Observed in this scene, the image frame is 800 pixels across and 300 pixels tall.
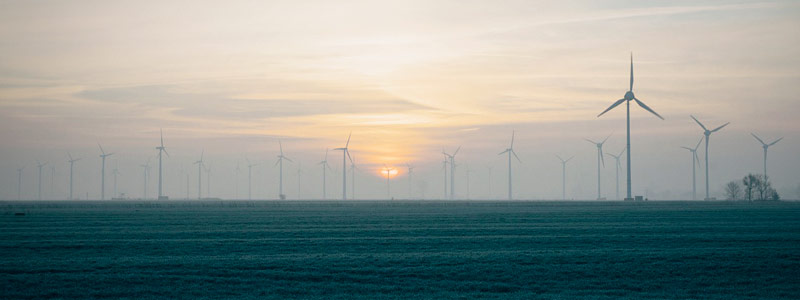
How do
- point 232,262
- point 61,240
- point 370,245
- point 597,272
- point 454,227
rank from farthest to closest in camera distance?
1. point 454,227
2. point 61,240
3. point 370,245
4. point 232,262
5. point 597,272

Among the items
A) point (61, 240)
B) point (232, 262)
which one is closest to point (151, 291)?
point (232, 262)

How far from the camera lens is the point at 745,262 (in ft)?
133

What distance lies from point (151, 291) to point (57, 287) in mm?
4055

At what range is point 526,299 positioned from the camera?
104 ft

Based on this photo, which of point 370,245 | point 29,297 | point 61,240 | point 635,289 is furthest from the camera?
point 61,240

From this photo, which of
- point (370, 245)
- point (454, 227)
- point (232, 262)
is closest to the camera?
point (232, 262)

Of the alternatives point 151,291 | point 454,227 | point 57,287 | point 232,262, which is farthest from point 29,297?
point 454,227

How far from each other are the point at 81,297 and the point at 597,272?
22.8 m

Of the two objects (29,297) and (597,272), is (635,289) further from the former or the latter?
(29,297)

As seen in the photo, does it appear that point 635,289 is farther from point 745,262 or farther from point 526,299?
point 745,262

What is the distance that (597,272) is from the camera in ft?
126

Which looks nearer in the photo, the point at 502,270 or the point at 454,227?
the point at 502,270

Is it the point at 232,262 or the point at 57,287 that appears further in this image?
the point at 232,262

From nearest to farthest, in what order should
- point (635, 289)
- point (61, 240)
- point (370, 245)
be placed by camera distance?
point (635, 289) < point (370, 245) < point (61, 240)
